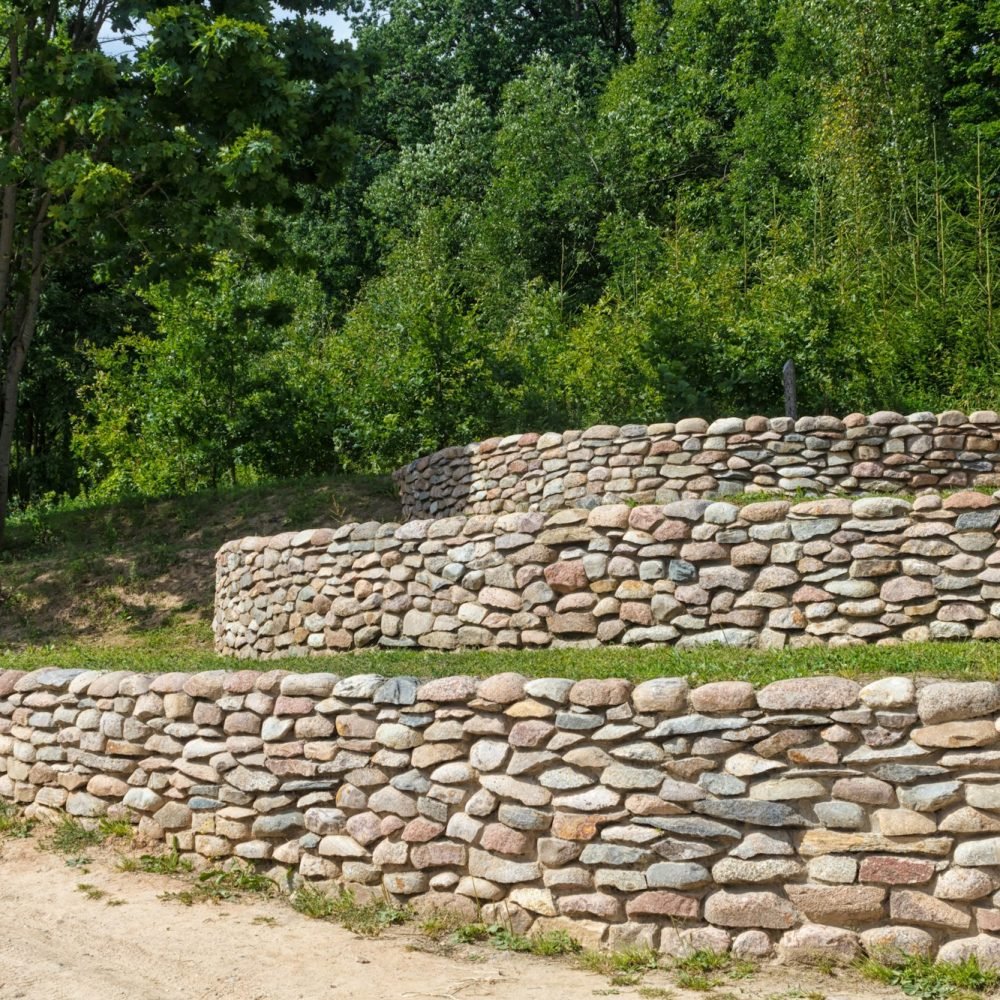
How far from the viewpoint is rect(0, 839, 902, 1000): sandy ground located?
4.82 metres

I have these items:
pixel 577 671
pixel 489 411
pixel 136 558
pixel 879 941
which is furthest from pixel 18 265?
pixel 879 941

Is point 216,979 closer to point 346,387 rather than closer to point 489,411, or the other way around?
point 489,411

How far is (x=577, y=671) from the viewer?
6.57 m

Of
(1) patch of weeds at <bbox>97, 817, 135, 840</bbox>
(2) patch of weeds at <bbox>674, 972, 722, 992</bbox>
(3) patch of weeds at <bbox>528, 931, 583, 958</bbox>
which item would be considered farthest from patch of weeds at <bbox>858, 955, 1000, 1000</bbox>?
(1) patch of weeds at <bbox>97, 817, 135, 840</bbox>

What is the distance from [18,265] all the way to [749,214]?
50.2ft

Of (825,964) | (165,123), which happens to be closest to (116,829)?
(825,964)

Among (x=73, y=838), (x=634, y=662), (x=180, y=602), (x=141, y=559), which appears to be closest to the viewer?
(x=634, y=662)

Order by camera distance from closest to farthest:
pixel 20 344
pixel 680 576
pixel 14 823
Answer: pixel 14 823
pixel 680 576
pixel 20 344

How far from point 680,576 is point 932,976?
417 cm

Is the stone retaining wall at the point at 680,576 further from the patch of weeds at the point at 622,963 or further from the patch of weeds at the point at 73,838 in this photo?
the patch of weeds at the point at 622,963

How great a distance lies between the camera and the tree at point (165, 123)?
1261 centimetres

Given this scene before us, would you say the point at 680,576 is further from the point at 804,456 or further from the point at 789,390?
the point at 789,390

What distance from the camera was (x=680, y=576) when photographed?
8484 millimetres

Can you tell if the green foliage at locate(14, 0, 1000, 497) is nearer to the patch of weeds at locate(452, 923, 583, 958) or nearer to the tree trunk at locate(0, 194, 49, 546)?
the tree trunk at locate(0, 194, 49, 546)
